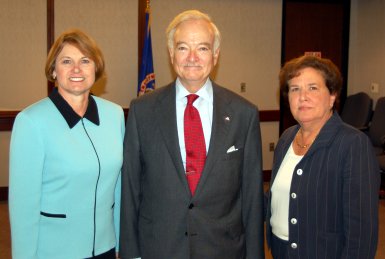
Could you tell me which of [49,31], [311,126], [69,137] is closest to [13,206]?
[69,137]

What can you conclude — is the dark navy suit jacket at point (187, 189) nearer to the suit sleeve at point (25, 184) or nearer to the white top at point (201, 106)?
the white top at point (201, 106)

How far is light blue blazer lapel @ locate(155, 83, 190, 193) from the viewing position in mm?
1953

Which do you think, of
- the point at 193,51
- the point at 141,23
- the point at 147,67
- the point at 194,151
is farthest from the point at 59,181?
the point at 141,23

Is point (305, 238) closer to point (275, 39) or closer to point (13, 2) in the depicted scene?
point (13, 2)

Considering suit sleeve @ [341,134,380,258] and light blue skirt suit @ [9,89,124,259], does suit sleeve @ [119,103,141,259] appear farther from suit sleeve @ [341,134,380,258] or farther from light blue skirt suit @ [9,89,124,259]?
suit sleeve @ [341,134,380,258]

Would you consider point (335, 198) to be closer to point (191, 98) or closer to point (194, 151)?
point (194, 151)

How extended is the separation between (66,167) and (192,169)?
20.5 inches

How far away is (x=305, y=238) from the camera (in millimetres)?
1986

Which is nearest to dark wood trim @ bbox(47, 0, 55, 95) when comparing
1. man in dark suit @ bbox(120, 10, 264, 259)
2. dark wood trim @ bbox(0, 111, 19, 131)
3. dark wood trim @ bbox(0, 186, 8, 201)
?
dark wood trim @ bbox(0, 111, 19, 131)

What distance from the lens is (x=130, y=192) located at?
2.05 meters

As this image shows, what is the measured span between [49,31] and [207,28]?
372 cm

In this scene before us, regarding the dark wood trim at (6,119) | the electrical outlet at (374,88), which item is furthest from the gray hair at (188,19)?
the electrical outlet at (374,88)

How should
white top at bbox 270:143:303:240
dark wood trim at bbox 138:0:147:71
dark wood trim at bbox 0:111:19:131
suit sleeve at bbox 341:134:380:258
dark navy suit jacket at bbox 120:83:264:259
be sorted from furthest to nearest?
dark wood trim at bbox 138:0:147:71 < dark wood trim at bbox 0:111:19:131 < white top at bbox 270:143:303:240 < dark navy suit jacket at bbox 120:83:264:259 < suit sleeve at bbox 341:134:380:258

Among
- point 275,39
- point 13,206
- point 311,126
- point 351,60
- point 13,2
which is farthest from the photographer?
point 351,60
